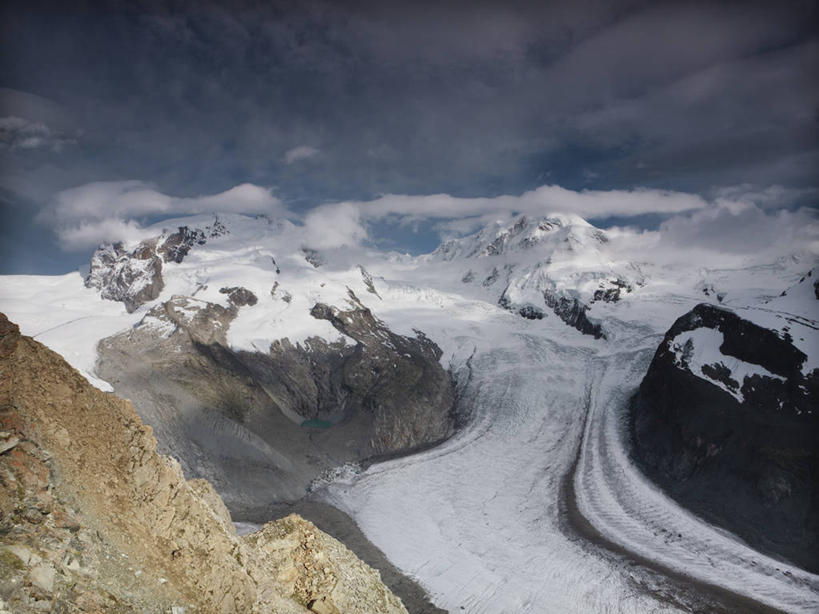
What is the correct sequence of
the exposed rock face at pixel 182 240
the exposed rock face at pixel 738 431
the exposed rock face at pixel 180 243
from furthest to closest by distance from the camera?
the exposed rock face at pixel 182 240 → the exposed rock face at pixel 180 243 → the exposed rock face at pixel 738 431

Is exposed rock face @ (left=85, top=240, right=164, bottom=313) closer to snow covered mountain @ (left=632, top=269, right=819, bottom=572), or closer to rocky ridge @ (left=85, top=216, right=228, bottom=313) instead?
rocky ridge @ (left=85, top=216, right=228, bottom=313)

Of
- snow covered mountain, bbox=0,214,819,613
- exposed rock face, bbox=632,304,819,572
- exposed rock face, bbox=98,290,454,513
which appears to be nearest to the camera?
snow covered mountain, bbox=0,214,819,613

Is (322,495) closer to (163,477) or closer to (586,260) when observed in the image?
(163,477)

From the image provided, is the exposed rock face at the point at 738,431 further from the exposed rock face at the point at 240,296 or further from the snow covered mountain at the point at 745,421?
the exposed rock face at the point at 240,296

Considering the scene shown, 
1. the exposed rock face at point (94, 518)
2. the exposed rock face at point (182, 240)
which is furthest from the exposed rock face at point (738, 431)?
the exposed rock face at point (182, 240)

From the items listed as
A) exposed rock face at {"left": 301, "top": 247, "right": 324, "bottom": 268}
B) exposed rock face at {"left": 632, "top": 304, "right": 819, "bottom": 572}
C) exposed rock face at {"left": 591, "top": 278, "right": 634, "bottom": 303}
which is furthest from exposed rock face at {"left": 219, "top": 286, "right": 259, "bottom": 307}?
exposed rock face at {"left": 591, "top": 278, "right": 634, "bottom": 303}

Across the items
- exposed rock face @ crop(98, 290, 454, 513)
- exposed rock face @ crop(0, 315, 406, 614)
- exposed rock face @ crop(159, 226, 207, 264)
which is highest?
exposed rock face @ crop(159, 226, 207, 264)

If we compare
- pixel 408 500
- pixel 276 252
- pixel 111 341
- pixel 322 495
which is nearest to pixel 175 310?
pixel 111 341
